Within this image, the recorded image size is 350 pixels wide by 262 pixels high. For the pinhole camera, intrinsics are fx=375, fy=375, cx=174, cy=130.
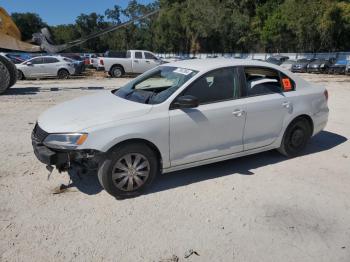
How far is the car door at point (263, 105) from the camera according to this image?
5.25 m

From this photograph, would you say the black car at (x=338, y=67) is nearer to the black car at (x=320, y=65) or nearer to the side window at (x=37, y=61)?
the black car at (x=320, y=65)

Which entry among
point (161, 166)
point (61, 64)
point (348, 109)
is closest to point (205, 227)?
point (161, 166)

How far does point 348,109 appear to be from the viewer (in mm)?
10781

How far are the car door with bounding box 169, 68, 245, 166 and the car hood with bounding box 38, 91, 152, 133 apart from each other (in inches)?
20.2

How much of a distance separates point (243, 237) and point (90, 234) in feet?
4.93


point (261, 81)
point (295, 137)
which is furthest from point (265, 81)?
point (295, 137)

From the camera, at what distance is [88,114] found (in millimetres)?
4477

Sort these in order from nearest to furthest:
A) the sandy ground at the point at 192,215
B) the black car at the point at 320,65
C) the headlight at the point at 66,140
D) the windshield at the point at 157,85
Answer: the sandy ground at the point at 192,215, the headlight at the point at 66,140, the windshield at the point at 157,85, the black car at the point at 320,65

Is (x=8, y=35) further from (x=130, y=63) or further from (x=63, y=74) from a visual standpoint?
(x=130, y=63)

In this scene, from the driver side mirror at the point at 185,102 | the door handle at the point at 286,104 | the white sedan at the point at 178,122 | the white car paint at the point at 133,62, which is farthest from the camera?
the white car paint at the point at 133,62

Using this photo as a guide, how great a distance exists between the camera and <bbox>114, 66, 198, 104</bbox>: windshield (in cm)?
482

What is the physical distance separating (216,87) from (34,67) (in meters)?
18.8

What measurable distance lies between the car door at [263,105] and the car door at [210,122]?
16 centimetres

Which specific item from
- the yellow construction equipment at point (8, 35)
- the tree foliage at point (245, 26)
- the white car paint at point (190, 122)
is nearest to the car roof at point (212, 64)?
the white car paint at point (190, 122)
